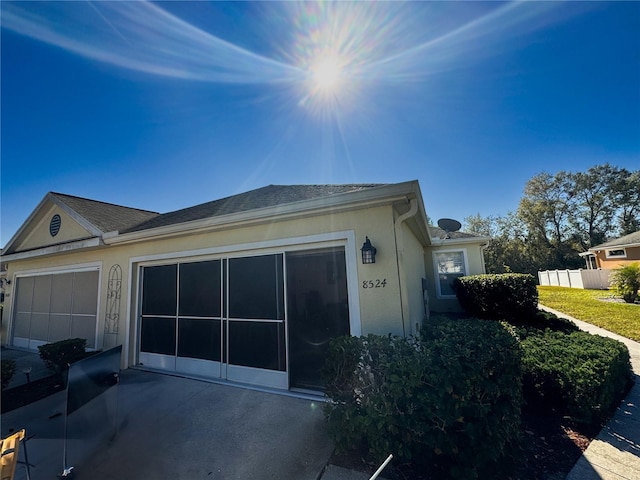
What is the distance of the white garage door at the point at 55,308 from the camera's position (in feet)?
23.6

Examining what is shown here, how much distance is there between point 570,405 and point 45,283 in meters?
13.4

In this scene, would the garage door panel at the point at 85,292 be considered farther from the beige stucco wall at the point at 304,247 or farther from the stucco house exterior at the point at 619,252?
the stucco house exterior at the point at 619,252

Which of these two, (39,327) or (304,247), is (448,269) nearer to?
(304,247)

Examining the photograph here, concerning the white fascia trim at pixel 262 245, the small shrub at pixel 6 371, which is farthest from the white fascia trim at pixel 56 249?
the small shrub at pixel 6 371

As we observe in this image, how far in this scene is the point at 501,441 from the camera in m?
2.44

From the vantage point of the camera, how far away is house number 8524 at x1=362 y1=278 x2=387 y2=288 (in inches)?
150

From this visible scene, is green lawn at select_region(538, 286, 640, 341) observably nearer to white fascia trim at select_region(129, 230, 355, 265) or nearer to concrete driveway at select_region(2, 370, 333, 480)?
white fascia trim at select_region(129, 230, 355, 265)

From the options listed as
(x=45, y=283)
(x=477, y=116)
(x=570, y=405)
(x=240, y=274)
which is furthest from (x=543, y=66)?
(x=45, y=283)

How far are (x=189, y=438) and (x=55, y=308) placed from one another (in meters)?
8.14

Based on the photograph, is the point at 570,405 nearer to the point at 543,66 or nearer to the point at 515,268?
the point at 543,66

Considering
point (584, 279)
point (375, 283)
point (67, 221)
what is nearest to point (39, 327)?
point (67, 221)

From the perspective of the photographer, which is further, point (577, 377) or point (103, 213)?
point (103, 213)

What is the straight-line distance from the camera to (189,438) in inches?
130

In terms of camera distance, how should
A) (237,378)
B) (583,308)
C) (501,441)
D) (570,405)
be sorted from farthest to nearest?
(583,308), (237,378), (570,405), (501,441)
